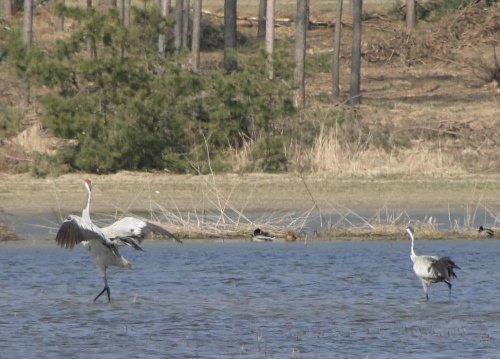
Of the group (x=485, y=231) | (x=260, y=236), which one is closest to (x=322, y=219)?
(x=260, y=236)

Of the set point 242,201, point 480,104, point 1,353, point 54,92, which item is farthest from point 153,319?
point 480,104

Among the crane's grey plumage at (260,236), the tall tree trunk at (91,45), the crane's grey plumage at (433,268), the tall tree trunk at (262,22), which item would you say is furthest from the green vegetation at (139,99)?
the tall tree trunk at (262,22)

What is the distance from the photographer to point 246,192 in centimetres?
2006

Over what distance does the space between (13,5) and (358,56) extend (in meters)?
18.4

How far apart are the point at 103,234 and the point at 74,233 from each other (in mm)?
708

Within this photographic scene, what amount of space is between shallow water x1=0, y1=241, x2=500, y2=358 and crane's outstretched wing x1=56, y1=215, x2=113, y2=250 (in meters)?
0.83

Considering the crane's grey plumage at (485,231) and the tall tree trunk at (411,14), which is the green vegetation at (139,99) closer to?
the crane's grey plumage at (485,231)

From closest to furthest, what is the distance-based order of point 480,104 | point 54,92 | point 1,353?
point 1,353, point 54,92, point 480,104

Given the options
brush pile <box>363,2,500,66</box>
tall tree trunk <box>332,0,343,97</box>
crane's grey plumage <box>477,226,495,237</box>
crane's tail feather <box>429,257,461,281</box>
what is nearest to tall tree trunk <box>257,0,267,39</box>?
brush pile <box>363,2,500,66</box>

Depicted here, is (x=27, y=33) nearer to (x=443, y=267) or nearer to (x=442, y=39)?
(x=442, y=39)

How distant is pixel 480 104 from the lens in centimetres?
3088

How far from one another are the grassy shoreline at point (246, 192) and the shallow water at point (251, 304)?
2.62 m

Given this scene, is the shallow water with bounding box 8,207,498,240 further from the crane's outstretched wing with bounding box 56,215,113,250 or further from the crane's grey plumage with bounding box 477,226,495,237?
the crane's outstretched wing with bounding box 56,215,113,250

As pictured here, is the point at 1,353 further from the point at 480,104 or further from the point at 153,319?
the point at 480,104
